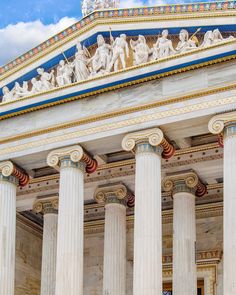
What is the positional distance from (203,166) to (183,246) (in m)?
3.39

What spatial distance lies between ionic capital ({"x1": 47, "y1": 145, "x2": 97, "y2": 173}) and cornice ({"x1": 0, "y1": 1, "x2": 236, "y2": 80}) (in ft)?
13.7

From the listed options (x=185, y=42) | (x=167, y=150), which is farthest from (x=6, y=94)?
(x=185, y=42)

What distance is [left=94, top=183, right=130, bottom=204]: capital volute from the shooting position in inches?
1326

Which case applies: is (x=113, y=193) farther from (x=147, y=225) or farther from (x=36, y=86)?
(x=147, y=225)

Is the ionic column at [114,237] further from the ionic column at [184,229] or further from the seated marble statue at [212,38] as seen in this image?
the seated marble statue at [212,38]

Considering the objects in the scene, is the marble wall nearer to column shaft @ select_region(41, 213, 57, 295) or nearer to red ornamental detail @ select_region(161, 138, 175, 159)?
column shaft @ select_region(41, 213, 57, 295)

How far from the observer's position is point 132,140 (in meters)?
28.9

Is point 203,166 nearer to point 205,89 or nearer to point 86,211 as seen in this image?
point 205,89

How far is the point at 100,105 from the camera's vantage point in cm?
2998

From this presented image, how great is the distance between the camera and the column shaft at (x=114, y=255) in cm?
3203

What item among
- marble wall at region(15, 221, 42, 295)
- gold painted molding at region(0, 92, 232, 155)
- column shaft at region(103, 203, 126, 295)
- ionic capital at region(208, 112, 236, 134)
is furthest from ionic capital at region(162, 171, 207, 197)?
marble wall at region(15, 221, 42, 295)

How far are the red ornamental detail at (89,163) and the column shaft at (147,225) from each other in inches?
96.6

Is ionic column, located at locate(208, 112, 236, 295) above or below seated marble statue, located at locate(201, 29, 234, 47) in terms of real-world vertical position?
below

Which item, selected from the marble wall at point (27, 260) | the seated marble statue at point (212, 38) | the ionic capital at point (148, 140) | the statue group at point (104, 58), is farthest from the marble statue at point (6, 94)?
the seated marble statue at point (212, 38)
